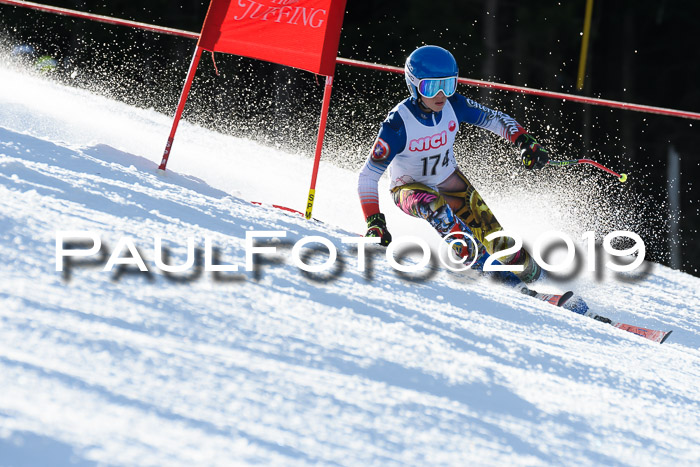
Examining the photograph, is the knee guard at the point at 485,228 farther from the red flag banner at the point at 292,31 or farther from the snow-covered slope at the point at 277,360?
the red flag banner at the point at 292,31

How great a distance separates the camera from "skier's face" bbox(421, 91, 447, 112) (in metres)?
3.69

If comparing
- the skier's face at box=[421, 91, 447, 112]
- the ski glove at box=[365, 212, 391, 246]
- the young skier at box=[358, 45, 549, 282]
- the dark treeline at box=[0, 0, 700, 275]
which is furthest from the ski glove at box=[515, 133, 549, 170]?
the dark treeline at box=[0, 0, 700, 275]

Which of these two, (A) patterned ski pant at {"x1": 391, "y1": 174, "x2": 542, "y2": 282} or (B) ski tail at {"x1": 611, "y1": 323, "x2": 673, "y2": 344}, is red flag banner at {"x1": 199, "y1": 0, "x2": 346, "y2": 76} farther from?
(B) ski tail at {"x1": 611, "y1": 323, "x2": 673, "y2": 344}

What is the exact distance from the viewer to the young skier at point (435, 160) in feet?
11.7

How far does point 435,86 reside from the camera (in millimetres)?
3613

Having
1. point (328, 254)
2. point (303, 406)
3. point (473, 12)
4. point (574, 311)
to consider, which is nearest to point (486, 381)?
point (303, 406)

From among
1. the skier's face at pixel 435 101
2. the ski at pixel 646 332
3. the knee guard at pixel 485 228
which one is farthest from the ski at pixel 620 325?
the skier's face at pixel 435 101

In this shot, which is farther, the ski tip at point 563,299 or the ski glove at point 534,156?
the ski glove at point 534,156

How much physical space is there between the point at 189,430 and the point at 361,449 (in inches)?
12.7

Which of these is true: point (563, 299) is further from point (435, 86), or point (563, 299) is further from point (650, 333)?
point (435, 86)

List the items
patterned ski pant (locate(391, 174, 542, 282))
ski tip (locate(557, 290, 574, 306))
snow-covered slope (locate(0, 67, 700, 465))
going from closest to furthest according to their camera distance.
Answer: snow-covered slope (locate(0, 67, 700, 465)) < ski tip (locate(557, 290, 574, 306)) < patterned ski pant (locate(391, 174, 542, 282))

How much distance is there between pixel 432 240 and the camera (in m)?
4.82

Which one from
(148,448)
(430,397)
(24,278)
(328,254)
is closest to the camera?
(148,448)

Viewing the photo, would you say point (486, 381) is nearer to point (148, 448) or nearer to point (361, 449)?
point (361, 449)
